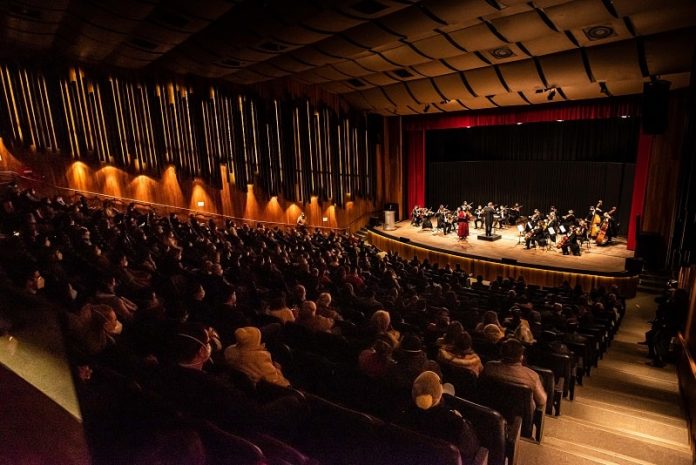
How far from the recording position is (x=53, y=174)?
11.5 m

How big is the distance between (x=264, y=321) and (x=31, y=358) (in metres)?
2.05

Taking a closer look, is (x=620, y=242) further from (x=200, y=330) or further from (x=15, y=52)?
(x=15, y=52)

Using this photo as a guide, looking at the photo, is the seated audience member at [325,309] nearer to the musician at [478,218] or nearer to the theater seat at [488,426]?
the theater seat at [488,426]

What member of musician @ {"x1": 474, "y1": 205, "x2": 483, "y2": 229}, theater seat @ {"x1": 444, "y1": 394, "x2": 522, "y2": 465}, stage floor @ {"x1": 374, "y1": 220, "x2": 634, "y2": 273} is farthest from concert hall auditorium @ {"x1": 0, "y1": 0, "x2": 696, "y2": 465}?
musician @ {"x1": 474, "y1": 205, "x2": 483, "y2": 229}

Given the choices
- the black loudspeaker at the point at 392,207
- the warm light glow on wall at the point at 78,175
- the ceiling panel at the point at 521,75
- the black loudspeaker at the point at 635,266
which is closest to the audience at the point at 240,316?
the black loudspeaker at the point at 635,266

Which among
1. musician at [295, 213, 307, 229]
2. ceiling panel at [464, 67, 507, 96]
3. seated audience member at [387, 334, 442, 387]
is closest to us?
seated audience member at [387, 334, 442, 387]

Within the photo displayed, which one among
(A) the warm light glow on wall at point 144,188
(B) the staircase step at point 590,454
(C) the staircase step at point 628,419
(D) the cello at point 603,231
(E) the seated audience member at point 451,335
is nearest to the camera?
(B) the staircase step at point 590,454

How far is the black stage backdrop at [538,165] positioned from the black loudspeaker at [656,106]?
4282 mm

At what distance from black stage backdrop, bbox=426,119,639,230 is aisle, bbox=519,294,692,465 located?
942 cm

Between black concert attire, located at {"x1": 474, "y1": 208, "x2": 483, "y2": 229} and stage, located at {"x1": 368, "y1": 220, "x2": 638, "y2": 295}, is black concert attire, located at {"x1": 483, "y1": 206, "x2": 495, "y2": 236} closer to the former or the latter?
stage, located at {"x1": 368, "y1": 220, "x2": 638, "y2": 295}

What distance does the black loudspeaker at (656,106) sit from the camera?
8727mm

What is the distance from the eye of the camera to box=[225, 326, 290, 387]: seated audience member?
2756mm

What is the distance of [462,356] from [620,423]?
1.69 metres

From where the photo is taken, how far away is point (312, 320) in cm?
396
